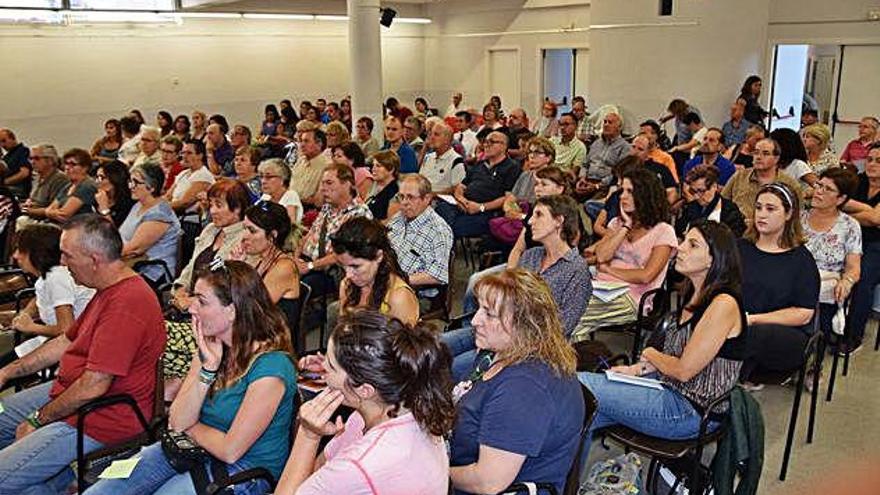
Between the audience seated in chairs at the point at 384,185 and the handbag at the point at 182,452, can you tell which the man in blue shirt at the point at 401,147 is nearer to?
the audience seated in chairs at the point at 384,185

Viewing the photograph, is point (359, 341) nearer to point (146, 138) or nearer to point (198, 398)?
point (198, 398)

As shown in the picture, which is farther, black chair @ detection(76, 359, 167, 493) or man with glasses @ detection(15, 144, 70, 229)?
man with glasses @ detection(15, 144, 70, 229)

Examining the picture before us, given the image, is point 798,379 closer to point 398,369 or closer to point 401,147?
point 398,369

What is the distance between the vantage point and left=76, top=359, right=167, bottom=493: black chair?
253 cm

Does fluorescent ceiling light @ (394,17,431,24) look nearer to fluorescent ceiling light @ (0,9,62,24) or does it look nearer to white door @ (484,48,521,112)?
white door @ (484,48,521,112)

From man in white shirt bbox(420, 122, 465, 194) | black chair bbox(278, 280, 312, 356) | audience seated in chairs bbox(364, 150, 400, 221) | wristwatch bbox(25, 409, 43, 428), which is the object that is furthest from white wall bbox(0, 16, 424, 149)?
wristwatch bbox(25, 409, 43, 428)

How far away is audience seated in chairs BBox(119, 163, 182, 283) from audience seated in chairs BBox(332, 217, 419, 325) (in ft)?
6.57

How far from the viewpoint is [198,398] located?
2336mm

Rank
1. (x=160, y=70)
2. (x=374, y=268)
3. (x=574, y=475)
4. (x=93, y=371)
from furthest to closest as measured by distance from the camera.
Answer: (x=160, y=70)
(x=374, y=268)
(x=93, y=371)
(x=574, y=475)

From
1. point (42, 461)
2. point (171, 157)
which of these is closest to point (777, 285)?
point (42, 461)

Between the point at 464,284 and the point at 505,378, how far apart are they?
383 cm

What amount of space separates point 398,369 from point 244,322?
0.74 meters

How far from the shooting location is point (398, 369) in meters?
1.93

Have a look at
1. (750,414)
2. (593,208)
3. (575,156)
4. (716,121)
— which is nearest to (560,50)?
(716,121)
